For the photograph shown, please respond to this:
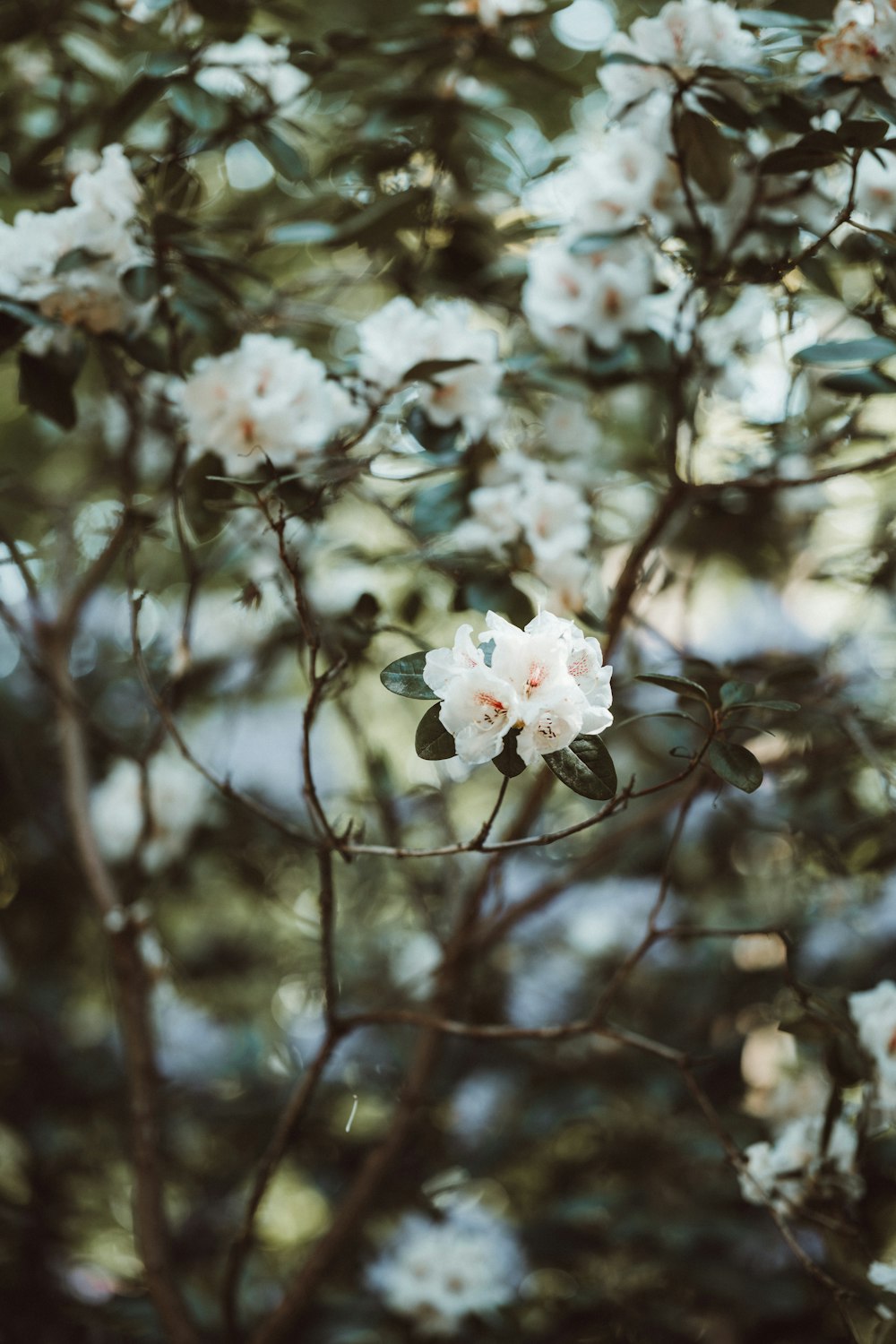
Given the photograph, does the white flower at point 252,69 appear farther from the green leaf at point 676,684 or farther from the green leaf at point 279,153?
the green leaf at point 676,684

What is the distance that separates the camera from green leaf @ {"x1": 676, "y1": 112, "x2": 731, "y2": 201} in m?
1.07

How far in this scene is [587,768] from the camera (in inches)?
29.4

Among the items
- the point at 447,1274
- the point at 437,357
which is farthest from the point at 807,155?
the point at 447,1274

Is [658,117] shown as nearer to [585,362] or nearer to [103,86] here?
[585,362]

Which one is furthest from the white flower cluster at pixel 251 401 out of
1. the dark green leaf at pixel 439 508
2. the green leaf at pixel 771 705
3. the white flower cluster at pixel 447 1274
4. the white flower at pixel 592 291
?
the white flower cluster at pixel 447 1274

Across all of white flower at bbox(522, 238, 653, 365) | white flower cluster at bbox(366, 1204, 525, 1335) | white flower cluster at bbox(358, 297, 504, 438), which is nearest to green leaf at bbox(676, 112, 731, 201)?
white flower at bbox(522, 238, 653, 365)

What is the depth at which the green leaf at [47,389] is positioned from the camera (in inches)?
44.6

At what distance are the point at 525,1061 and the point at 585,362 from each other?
1274mm

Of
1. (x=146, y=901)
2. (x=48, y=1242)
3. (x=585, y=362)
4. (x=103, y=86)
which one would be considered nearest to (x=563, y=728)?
(x=585, y=362)

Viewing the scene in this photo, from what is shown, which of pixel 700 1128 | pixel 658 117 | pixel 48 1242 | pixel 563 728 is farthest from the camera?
pixel 48 1242

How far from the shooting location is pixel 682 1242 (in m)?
1.42

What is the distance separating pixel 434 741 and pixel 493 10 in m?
0.99

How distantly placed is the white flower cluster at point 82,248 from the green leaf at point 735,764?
0.79 m

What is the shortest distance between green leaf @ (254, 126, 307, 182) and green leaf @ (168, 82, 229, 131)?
0.07 m
